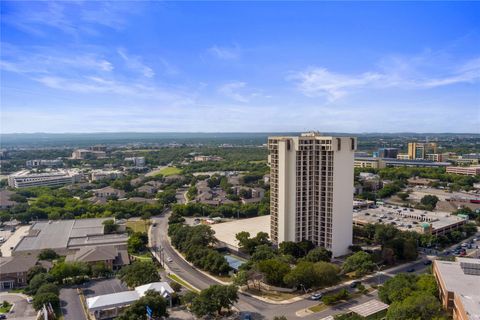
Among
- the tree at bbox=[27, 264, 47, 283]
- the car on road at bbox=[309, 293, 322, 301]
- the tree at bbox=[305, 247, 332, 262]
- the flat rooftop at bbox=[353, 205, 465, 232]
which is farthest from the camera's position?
Answer: the flat rooftop at bbox=[353, 205, 465, 232]

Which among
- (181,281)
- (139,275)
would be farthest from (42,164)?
(139,275)

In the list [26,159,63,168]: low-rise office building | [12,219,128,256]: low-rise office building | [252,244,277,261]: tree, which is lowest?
[12,219,128,256]: low-rise office building

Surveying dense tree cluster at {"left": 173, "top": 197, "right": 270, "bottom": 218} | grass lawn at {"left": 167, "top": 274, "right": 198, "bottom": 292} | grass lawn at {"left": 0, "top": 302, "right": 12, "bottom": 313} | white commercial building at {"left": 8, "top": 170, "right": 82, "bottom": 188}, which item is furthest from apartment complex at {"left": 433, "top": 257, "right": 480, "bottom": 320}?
white commercial building at {"left": 8, "top": 170, "right": 82, "bottom": 188}

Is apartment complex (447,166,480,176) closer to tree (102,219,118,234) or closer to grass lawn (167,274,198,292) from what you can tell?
grass lawn (167,274,198,292)

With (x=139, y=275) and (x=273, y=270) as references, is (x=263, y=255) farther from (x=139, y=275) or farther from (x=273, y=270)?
(x=139, y=275)

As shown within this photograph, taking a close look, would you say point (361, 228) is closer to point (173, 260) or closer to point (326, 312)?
point (326, 312)
